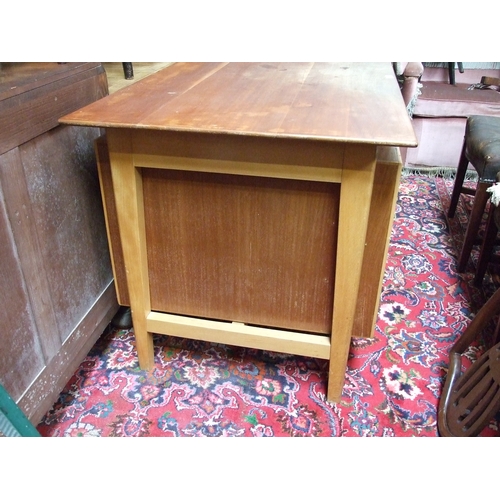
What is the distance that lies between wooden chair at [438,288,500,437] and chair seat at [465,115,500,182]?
1.54ft

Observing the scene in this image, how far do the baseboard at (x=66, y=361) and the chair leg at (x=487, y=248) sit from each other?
117 centimetres

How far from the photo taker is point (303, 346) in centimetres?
106

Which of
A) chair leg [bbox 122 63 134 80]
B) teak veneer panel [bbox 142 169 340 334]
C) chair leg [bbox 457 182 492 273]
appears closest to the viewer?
teak veneer panel [bbox 142 169 340 334]

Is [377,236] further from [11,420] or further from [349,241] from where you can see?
[11,420]

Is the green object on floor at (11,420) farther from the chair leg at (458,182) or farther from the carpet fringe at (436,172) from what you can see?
the carpet fringe at (436,172)

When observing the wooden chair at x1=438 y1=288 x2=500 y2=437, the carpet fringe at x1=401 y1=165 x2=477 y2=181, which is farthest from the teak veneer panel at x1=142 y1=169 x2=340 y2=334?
the carpet fringe at x1=401 y1=165 x2=477 y2=181

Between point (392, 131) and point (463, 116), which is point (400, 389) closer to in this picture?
point (392, 131)

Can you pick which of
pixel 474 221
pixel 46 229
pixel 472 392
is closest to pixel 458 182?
pixel 474 221

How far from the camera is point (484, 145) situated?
4.63 ft

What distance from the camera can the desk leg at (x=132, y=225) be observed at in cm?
89

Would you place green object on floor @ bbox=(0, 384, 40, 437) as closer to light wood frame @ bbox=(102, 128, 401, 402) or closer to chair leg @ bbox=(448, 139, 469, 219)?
light wood frame @ bbox=(102, 128, 401, 402)

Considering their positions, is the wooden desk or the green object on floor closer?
the green object on floor

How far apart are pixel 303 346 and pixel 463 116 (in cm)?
168

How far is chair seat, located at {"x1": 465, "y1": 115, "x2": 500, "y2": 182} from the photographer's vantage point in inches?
53.1
